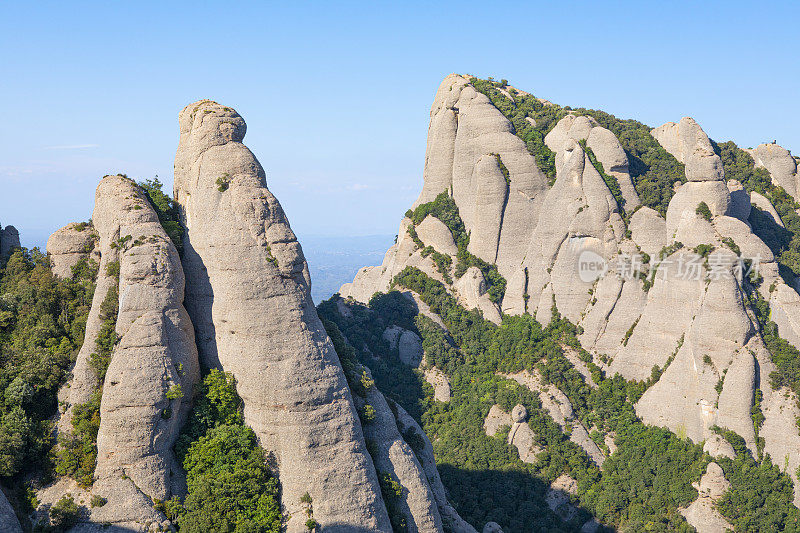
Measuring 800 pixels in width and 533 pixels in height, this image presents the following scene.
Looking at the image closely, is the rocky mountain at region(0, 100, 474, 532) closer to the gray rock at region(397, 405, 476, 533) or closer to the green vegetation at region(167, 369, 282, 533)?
the green vegetation at region(167, 369, 282, 533)

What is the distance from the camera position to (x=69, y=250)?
35750mm

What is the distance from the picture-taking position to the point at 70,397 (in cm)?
2980

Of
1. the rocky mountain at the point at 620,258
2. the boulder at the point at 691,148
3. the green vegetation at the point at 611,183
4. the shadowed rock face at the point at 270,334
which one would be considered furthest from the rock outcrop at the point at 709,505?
the shadowed rock face at the point at 270,334

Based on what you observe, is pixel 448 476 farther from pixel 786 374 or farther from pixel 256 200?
pixel 256 200

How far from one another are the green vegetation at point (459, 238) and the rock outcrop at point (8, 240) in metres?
45.6

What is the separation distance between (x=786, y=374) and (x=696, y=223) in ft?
49.9

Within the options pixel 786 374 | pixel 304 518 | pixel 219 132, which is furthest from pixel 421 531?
pixel 786 374

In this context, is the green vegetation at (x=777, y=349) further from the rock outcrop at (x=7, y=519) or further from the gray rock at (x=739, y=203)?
the rock outcrop at (x=7, y=519)

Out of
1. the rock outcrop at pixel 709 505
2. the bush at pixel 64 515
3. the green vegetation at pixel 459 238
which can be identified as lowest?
the rock outcrop at pixel 709 505

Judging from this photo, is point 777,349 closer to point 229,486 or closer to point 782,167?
point 782,167

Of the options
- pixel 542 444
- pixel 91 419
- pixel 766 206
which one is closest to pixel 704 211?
pixel 766 206

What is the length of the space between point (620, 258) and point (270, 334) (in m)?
41.0

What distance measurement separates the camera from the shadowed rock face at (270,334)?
3041 centimetres

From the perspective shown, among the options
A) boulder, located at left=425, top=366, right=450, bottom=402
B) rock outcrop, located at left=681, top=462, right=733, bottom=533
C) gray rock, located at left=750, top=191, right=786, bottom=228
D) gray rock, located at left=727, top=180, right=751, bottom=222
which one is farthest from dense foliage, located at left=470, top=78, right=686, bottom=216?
boulder, located at left=425, top=366, right=450, bottom=402
